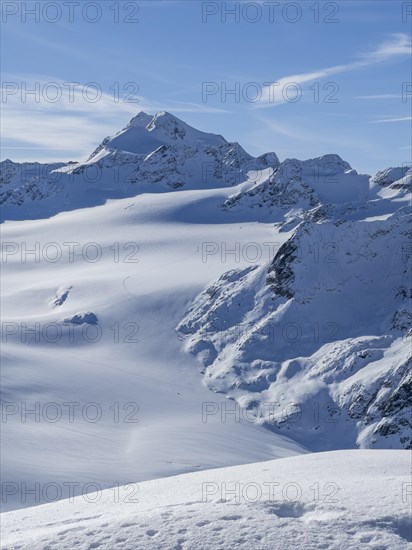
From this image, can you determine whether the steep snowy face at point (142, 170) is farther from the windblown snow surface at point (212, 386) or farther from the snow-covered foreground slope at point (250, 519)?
the snow-covered foreground slope at point (250, 519)

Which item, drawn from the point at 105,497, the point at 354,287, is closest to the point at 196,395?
the point at 354,287

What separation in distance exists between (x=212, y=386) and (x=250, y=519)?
34879mm

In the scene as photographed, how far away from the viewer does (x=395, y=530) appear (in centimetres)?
847

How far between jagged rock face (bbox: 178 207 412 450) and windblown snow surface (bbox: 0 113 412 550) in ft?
0.38

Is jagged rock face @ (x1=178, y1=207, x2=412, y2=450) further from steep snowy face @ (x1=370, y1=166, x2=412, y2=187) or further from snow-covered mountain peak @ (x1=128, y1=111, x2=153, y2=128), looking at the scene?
snow-covered mountain peak @ (x1=128, y1=111, x2=153, y2=128)

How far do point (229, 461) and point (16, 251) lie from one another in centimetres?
6629

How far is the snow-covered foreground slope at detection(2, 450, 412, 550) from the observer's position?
8.27m

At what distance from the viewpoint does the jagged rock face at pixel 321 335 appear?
3875cm

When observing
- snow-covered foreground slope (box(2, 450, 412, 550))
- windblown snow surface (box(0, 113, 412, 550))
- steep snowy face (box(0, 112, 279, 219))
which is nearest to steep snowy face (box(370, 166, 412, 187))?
windblown snow surface (box(0, 113, 412, 550))

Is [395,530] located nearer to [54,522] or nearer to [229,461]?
[54,522]

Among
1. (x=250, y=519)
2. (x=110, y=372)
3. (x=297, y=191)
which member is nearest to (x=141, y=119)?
(x=297, y=191)

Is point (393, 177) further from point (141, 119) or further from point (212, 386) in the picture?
point (212, 386)

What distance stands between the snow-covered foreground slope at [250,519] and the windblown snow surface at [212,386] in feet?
0.12

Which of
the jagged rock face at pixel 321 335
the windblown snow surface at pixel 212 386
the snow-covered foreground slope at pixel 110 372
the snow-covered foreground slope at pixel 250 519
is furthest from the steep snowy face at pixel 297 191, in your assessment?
the snow-covered foreground slope at pixel 250 519
